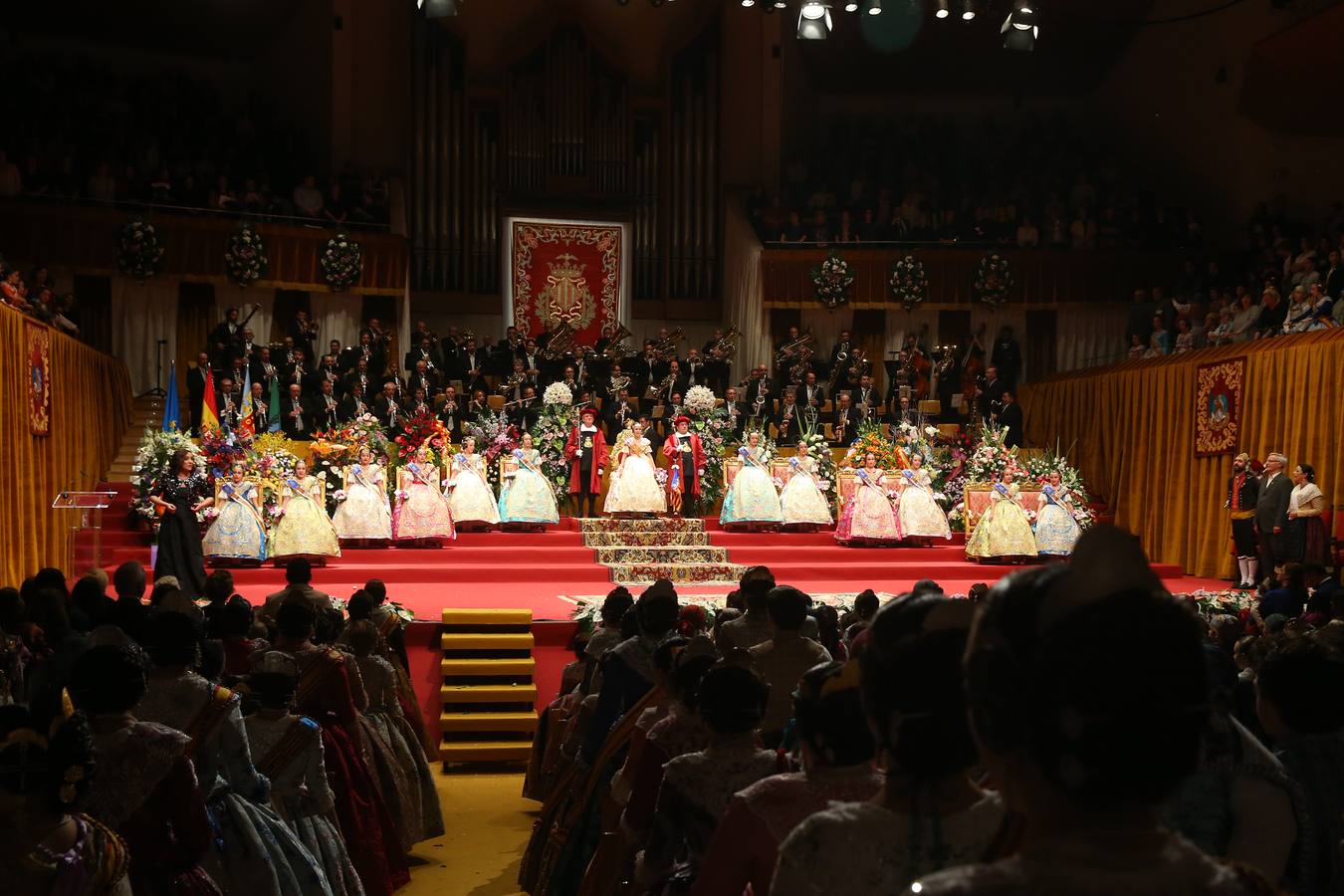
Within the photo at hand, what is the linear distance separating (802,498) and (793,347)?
164 inches

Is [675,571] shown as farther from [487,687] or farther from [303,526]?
[487,687]

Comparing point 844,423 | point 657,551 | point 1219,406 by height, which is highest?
point 1219,406

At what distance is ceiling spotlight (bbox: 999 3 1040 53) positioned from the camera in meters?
13.2

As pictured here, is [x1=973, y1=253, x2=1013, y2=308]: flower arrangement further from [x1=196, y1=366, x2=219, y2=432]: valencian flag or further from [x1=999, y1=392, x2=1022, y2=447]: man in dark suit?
[x1=196, y1=366, x2=219, y2=432]: valencian flag

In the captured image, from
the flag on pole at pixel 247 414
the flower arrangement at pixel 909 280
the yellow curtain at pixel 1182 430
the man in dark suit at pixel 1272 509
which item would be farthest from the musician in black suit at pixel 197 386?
the man in dark suit at pixel 1272 509

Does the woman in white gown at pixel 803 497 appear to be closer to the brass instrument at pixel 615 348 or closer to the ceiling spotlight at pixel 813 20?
the brass instrument at pixel 615 348

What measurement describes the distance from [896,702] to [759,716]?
1.14 metres

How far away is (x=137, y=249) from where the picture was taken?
17.1 m

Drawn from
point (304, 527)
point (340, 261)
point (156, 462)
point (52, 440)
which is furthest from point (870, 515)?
point (340, 261)

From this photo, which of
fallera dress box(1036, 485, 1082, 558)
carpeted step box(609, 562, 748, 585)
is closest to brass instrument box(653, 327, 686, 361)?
carpeted step box(609, 562, 748, 585)

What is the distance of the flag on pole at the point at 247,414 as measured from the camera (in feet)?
43.2

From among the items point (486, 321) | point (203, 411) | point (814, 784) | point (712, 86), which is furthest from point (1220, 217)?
point (814, 784)

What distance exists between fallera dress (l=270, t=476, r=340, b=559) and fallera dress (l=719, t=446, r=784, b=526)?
13.7 ft

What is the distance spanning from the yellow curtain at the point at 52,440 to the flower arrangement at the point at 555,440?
464 cm
